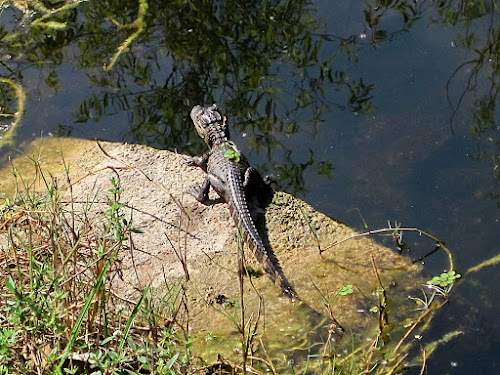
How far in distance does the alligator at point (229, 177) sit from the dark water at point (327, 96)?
24cm

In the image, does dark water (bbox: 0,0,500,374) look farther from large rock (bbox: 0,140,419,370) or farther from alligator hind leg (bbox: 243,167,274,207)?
large rock (bbox: 0,140,419,370)

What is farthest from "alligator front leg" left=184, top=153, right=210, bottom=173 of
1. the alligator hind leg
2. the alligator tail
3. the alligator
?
the alligator tail

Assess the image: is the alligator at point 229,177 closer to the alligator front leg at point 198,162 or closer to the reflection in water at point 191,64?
the alligator front leg at point 198,162

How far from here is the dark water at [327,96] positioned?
5.62 m

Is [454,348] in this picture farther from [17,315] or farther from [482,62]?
[482,62]

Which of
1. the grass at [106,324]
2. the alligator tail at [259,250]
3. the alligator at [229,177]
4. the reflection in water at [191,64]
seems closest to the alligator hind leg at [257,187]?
Answer: the alligator at [229,177]

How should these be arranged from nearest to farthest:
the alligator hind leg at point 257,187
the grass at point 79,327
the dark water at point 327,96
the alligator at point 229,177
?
the grass at point 79,327 < the alligator at point 229,177 < the dark water at point 327,96 < the alligator hind leg at point 257,187

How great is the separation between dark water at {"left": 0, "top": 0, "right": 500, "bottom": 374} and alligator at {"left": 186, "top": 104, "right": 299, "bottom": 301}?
0.24 meters

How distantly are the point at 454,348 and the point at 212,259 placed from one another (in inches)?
72.9

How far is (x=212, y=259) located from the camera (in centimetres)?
532

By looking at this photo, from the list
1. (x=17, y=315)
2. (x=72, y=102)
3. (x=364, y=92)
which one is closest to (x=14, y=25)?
(x=72, y=102)

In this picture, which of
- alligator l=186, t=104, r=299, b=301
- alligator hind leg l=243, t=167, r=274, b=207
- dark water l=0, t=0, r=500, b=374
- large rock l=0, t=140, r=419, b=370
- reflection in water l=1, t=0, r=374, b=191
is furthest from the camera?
reflection in water l=1, t=0, r=374, b=191

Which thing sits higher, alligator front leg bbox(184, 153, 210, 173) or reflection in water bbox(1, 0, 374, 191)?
reflection in water bbox(1, 0, 374, 191)

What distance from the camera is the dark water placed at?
5621mm
